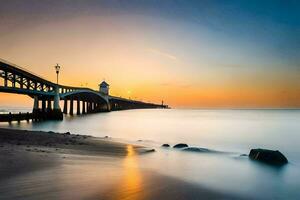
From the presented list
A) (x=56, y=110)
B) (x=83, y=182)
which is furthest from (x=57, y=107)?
(x=83, y=182)

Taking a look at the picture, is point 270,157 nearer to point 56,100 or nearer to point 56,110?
point 56,110

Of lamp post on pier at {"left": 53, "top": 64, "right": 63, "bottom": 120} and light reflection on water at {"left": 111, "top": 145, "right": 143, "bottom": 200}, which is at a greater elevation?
lamp post on pier at {"left": 53, "top": 64, "right": 63, "bottom": 120}

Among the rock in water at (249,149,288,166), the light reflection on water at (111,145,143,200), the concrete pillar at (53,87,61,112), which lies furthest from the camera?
the concrete pillar at (53,87,61,112)

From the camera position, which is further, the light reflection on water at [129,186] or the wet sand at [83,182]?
the light reflection on water at [129,186]

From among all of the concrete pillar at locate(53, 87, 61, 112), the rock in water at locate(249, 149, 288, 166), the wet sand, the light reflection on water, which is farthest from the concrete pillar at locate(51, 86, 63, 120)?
the light reflection on water

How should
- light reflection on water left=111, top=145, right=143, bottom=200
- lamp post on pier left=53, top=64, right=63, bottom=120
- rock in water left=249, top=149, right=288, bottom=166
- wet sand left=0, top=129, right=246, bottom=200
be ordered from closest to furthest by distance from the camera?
wet sand left=0, top=129, right=246, bottom=200, light reflection on water left=111, top=145, right=143, bottom=200, rock in water left=249, top=149, right=288, bottom=166, lamp post on pier left=53, top=64, right=63, bottom=120

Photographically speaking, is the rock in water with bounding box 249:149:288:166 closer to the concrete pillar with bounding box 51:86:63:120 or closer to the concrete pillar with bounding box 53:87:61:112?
the concrete pillar with bounding box 51:86:63:120

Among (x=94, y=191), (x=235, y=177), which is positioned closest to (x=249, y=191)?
(x=235, y=177)

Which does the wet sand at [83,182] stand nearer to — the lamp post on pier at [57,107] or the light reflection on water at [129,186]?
the light reflection on water at [129,186]

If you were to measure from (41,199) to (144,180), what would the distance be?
153 inches

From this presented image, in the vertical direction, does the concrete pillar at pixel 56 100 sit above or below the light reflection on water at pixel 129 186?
above

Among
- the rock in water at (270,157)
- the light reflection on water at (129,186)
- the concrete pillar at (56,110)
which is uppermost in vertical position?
the concrete pillar at (56,110)

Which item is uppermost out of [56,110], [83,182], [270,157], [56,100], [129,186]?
[56,100]

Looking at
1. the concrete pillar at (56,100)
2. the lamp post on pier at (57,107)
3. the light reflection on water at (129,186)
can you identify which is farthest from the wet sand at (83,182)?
the concrete pillar at (56,100)
